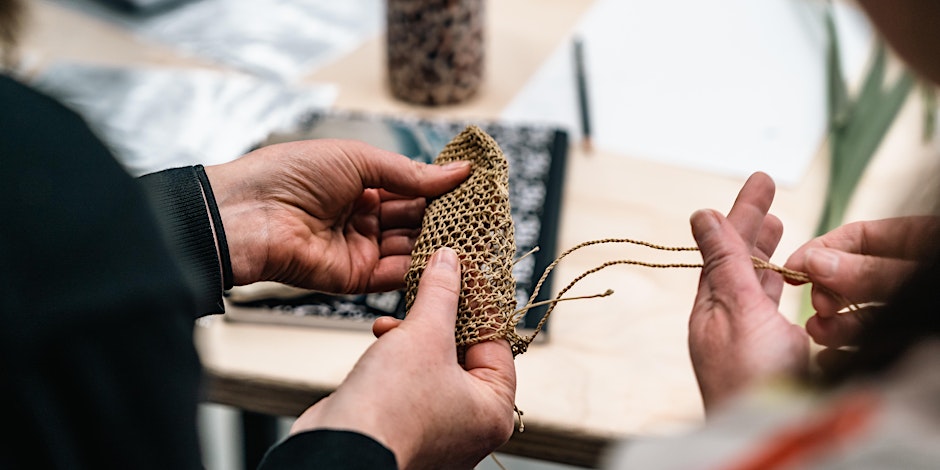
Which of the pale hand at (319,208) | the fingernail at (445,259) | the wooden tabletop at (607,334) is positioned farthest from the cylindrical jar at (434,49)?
the fingernail at (445,259)

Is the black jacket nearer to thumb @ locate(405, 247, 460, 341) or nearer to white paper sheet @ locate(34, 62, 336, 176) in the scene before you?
thumb @ locate(405, 247, 460, 341)

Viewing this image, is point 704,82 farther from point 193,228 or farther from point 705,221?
point 193,228

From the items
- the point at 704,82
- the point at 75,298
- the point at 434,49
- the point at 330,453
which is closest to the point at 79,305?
the point at 75,298

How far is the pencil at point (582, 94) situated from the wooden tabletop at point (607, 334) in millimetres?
17

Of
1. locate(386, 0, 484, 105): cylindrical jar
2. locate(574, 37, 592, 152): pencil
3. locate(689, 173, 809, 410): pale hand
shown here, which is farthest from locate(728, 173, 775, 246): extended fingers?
locate(386, 0, 484, 105): cylindrical jar

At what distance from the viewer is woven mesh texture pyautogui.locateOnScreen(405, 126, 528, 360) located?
21.4 inches

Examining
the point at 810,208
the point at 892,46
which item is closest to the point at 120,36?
the point at 810,208

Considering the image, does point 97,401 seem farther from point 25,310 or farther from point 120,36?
point 120,36

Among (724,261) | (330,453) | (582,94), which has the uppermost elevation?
(582,94)

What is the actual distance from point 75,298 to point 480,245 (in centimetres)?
30

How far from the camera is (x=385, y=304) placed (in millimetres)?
699

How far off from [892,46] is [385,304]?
1.47 feet

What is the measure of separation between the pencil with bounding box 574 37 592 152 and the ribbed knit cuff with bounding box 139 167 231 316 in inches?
19.6

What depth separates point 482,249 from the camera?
1.81 feet
